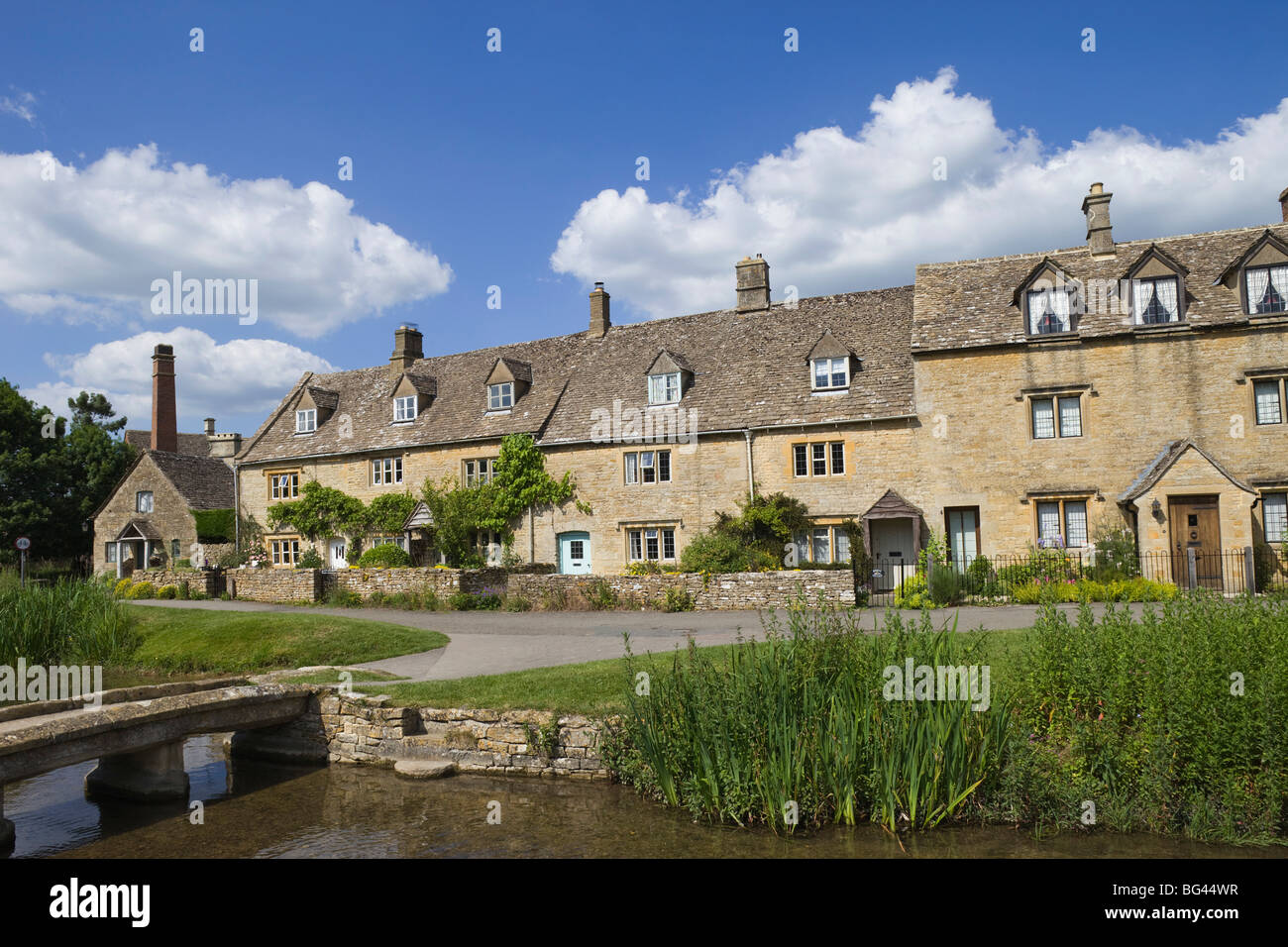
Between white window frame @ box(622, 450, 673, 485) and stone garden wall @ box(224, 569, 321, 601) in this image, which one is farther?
white window frame @ box(622, 450, 673, 485)

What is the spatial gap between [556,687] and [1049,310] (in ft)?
73.0

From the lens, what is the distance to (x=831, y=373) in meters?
30.0

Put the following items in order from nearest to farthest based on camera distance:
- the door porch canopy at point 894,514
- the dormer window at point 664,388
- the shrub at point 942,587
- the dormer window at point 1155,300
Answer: the shrub at point 942,587 < the dormer window at point 1155,300 < the door porch canopy at point 894,514 < the dormer window at point 664,388

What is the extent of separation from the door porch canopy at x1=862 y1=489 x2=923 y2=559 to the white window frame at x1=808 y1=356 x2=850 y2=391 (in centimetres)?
428

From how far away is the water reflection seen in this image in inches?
324

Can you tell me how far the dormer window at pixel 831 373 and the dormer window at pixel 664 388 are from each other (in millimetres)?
5384

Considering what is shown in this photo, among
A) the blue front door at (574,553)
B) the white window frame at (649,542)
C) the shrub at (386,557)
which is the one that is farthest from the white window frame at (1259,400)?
the shrub at (386,557)

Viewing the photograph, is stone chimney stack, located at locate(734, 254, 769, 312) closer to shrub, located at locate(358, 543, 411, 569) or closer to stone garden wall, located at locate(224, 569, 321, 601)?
shrub, located at locate(358, 543, 411, 569)

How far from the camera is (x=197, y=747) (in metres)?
13.7

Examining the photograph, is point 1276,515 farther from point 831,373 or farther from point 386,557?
point 386,557

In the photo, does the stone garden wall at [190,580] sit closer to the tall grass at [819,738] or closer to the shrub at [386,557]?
the shrub at [386,557]

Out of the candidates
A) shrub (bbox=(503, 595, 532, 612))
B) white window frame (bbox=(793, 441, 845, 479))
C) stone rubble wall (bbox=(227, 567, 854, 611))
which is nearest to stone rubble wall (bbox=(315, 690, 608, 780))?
stone rubble wall (bbox=(227, 567, 854, 611))

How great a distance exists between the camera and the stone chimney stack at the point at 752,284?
114 ft
